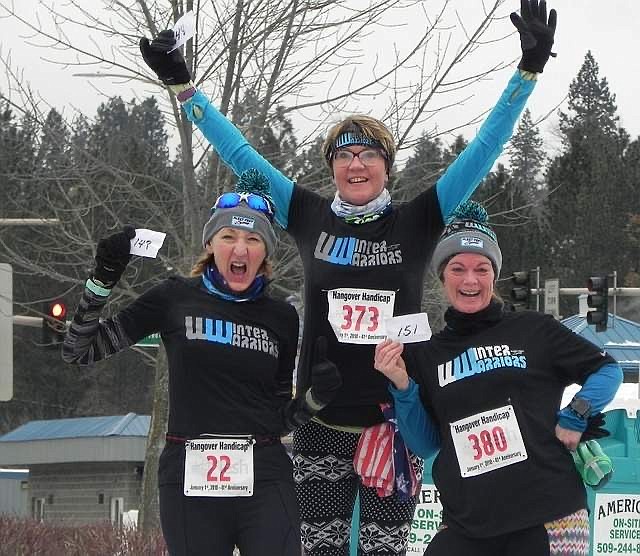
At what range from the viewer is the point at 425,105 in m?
10.2

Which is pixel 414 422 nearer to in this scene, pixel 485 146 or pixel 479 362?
pixel 479 362

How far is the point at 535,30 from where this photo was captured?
4.24 metres

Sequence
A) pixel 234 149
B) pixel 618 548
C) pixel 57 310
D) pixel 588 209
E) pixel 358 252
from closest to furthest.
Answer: pixel 358 252 < pixel 234 149 < pixel 618 548 < pixel 57 310 < pixel 588 209

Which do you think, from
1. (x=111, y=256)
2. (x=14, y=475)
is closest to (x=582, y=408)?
(x=111, y=256)

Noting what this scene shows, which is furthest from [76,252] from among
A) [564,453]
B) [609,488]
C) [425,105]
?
[564,453]

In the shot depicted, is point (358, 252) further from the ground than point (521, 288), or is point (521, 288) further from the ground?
point (521, 288)

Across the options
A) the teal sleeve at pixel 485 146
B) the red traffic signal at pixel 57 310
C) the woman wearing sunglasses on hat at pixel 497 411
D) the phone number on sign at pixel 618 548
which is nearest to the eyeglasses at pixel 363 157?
the teal sleeve at pixel 485 146

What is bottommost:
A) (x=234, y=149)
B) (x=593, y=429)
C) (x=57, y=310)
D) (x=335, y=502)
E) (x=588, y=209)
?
(x=335, y=502)

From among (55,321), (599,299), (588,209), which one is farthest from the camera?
(588,209)

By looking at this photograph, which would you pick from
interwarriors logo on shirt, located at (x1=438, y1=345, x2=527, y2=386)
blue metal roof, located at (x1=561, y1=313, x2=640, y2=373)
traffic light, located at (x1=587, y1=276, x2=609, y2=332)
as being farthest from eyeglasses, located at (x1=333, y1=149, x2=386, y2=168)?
blue metal roof, located at (x1=561, y1=313, x2=640, y2=373)

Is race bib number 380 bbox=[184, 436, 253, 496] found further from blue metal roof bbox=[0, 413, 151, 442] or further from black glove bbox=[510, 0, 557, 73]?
blue metal roof bbox=[0, 413, 151, 442]

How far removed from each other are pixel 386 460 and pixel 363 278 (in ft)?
2.23

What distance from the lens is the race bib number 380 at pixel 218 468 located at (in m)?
3.93

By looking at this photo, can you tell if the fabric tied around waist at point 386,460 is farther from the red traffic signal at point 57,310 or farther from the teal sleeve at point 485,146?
the red traffic signal at point 57,310
